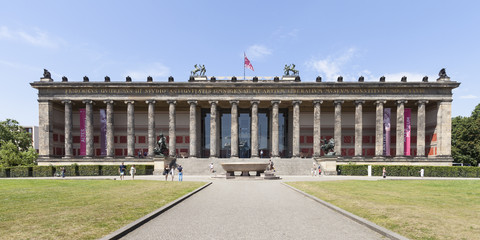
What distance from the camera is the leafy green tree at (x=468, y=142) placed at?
184 ft

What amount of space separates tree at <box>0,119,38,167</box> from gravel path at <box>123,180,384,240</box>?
50.0 metres

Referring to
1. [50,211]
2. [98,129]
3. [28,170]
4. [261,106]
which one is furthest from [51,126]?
[50,211]

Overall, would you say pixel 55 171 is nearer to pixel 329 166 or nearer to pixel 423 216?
pixel 329 166

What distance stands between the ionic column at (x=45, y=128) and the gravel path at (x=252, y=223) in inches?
1862

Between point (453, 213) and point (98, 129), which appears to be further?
point (98, 129)

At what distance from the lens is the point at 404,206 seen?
12.5 m

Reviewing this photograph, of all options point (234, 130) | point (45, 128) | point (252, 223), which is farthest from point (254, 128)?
point (252, 223)

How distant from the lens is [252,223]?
32.3 feet

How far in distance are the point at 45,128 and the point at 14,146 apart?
6825 millimetres

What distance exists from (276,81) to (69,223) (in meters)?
45.2

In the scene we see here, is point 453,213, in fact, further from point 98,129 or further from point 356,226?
point 98,129

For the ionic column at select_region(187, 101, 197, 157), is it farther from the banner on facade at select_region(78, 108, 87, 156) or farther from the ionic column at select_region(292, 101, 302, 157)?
the banner on facade at select_region(78, 108, 87, 156)

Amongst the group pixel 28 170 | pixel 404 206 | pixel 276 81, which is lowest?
pixel 28 170

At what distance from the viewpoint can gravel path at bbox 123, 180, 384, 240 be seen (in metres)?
8.29
